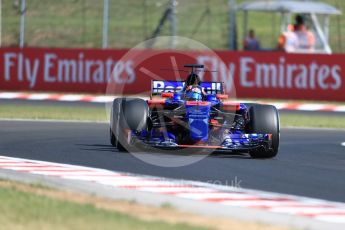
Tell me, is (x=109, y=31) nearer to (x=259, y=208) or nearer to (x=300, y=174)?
(x=300, y=174)

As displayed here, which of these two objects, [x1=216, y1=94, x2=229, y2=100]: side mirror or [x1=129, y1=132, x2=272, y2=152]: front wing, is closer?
[x1=129, y1=132, x2=272, y2=152]: front wing

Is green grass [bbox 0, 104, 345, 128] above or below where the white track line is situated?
below

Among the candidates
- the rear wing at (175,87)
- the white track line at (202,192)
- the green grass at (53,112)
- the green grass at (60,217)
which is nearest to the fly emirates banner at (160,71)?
the green grass at (53,112)

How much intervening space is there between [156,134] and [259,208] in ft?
17.8

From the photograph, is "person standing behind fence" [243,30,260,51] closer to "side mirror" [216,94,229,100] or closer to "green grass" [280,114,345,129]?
"green grass" [280,114,345,129]

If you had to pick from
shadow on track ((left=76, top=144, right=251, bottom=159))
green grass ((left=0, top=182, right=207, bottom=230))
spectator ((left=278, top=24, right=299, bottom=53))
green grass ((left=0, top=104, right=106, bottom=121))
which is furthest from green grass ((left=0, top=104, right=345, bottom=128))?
green grass ((left=0, top=182, right=207, bottom=230))

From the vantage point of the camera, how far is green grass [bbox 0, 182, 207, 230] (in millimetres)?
7777

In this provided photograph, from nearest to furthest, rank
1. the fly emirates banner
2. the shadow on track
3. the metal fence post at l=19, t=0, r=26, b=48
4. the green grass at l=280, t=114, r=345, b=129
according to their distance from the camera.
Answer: the shadow on track → the green grass at l=280, t=114, r=345, b=129 → the fly emirates banner → the metal fence post at l=19, t=0, r=26, b=48

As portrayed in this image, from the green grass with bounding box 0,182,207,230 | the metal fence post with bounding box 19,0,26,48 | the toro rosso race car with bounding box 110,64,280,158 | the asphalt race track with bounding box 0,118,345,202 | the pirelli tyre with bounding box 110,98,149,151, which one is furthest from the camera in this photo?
the metal fence post with bounding box 19,0,26,48

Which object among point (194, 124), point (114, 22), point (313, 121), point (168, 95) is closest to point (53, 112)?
point (313, 121)

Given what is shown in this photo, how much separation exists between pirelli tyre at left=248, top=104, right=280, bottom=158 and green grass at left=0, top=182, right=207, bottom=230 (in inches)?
218

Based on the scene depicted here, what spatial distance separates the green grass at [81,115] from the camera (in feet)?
73.2

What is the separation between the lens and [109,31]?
111 feet

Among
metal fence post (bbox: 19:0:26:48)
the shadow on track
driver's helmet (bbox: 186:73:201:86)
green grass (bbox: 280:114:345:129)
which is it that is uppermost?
Result: metal fence post (bbox: 19:0:26:48)
